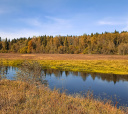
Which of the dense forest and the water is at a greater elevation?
the dense forest

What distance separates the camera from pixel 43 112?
230 inches

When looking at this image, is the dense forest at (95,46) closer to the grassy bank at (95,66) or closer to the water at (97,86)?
the grassy bank at (95,66)

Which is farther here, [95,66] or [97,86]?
[95,66]

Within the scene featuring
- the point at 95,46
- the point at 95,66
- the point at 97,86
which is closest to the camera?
the point at 97,86

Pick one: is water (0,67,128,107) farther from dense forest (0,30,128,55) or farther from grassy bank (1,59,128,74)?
dense forest (0,30,128,55)

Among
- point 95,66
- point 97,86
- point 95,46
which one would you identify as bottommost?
point 97,86

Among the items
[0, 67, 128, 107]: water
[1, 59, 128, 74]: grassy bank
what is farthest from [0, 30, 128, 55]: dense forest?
[0, 67, 128, 107]: water

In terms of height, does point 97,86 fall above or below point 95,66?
below

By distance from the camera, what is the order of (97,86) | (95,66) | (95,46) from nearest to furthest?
1. (97,86)
2. (95,66)
3. (95,46)

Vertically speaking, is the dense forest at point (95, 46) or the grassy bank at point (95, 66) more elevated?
the dense forest at point (95, 46)

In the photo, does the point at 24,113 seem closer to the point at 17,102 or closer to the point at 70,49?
the point at 17,102

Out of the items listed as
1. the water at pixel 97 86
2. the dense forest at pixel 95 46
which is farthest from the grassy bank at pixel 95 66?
the dense forest at pixel 95 46

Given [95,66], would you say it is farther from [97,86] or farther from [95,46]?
[95,46]

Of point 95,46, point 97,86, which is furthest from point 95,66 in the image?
point 95,46
